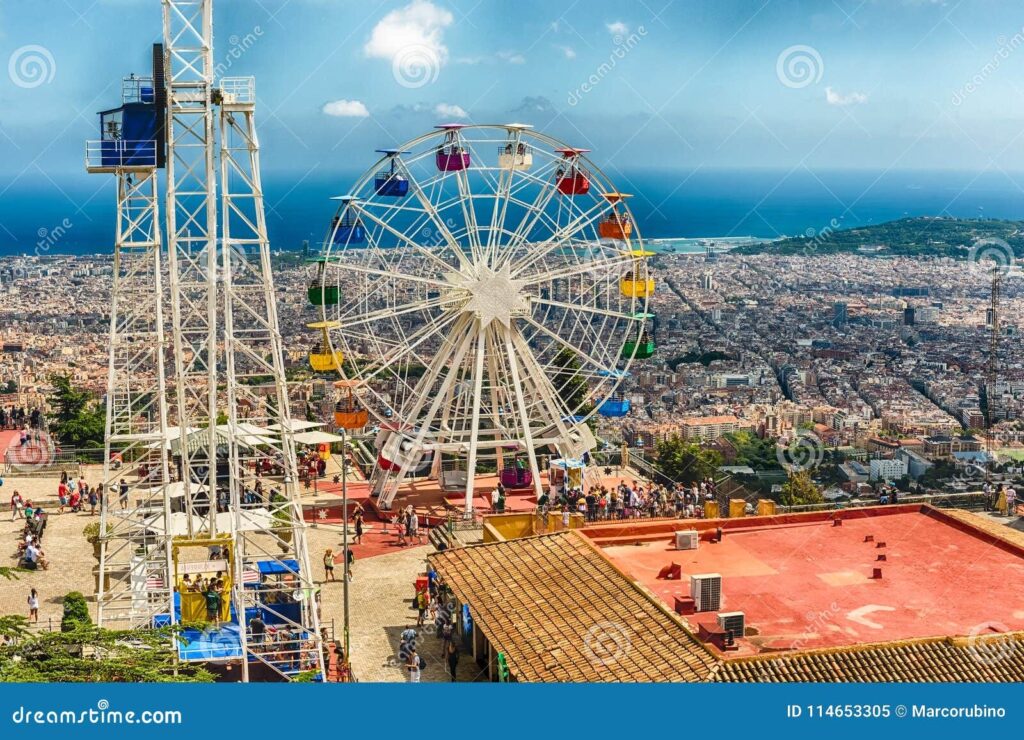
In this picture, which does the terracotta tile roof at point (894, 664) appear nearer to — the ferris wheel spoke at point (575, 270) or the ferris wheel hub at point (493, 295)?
the ferris wheel spoke at point (575, 270)

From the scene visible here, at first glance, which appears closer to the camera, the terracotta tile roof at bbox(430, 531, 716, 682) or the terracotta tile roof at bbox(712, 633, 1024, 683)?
the terracotta tile roof at bbox(712, 633, 1024, 683)

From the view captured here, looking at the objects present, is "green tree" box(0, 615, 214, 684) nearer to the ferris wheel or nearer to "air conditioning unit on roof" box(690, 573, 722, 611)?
"air conditioning unit on roof" box(690, 573, 722, 611)

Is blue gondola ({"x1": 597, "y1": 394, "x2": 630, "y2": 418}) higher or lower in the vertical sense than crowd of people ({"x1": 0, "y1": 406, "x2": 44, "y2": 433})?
higher

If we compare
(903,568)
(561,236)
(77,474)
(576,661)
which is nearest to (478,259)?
(561,236)

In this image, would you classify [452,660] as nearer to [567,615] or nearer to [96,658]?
[567,615]

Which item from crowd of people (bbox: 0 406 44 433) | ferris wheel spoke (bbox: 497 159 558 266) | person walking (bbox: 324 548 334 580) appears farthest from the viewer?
crowd of people (bbox: 0 406 44 433)

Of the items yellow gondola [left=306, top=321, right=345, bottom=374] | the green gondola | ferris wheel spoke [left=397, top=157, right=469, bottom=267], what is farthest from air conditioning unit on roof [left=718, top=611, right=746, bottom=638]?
the green gondola

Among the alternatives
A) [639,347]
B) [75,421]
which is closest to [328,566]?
[639,347]
